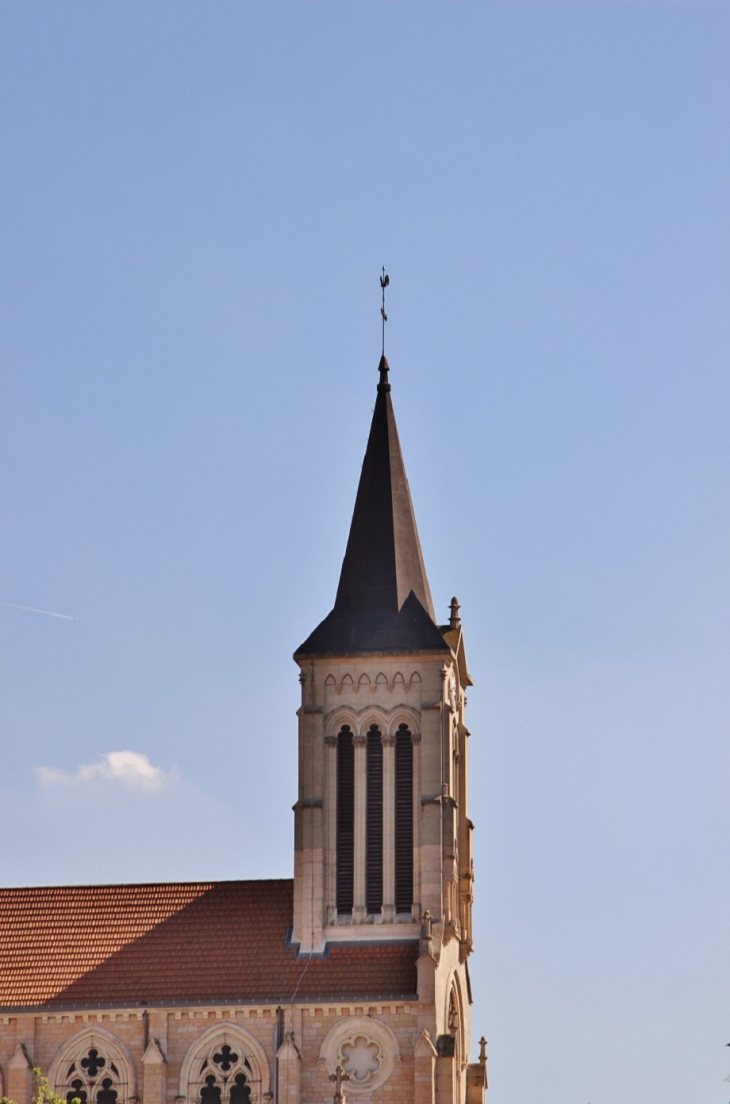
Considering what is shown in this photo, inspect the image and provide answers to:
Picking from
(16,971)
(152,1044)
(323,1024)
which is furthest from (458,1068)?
(16,971)

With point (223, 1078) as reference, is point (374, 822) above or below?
above

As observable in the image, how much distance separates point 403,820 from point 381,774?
1.59 m

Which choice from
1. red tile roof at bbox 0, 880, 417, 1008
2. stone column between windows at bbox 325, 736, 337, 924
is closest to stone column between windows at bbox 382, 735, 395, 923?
red tile roof at bbox 0, 880, 417, 1008

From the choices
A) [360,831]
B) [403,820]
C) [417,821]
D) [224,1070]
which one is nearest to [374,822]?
[360,831]

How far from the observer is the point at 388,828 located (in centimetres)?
7206

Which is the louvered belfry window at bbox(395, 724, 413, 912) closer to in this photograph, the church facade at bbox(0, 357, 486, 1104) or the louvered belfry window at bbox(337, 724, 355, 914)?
the church facade at bbox(0, 357, 486, 1104)

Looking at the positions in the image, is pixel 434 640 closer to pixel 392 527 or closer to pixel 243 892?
pixel 392 527

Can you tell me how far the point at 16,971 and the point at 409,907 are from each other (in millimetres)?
Result: 11912

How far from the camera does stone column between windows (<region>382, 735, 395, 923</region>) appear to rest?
7144 centimetres

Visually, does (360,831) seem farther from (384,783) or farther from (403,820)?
(384,783)

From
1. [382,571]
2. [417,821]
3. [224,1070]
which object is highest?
[382,571]

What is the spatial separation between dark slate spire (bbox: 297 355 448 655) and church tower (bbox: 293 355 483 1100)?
6 cm

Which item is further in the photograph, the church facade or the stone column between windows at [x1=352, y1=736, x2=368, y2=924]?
the stone column between windows at [x1=352, y1=736, x2=368, y2=924]

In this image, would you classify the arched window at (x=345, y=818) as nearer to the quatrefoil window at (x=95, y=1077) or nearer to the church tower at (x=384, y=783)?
the church tower at (x=384, y=783)
